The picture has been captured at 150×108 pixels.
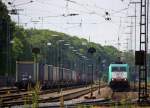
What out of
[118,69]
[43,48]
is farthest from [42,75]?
[43,48]

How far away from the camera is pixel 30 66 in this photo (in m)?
53.8

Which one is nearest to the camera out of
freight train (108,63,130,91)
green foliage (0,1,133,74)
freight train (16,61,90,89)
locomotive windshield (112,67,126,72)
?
freight train (108,63,130,91)

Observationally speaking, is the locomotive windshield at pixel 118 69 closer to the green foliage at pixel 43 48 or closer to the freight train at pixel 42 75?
the green foliage at pixel 43 48

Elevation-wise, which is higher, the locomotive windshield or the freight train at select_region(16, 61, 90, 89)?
the locomotive windshield

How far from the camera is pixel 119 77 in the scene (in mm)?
53625

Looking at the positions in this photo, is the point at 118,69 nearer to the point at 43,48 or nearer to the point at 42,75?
the point at 42,75

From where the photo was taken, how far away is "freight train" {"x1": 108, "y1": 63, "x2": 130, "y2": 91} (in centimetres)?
5303

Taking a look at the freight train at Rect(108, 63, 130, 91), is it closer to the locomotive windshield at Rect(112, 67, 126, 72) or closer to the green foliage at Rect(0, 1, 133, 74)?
the locomotive windshield at Rect(112, 67, 126, 72)

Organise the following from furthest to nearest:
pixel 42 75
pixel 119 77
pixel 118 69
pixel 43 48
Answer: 1. pixel 43 48
2. pixel 42 75
3. pixel 118 69
4. pixel 119 77

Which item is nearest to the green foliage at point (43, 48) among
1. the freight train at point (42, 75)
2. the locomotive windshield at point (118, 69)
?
the locomotive windshield at point (118, 69)

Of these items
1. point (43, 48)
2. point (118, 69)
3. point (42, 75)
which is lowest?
point (42, 75)

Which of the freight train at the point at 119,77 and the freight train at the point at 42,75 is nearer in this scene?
the freight train at the point at 119,77

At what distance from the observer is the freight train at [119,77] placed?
174 feet

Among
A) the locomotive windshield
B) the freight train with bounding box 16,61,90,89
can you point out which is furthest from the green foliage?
the freight train with bounding box 16,61,90,89
